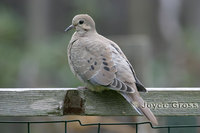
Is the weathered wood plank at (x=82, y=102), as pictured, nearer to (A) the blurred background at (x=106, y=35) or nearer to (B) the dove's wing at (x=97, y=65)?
(B) the dove's wing at (x=97, y=65)

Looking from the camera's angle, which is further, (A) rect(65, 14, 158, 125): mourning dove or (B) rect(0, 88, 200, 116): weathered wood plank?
(A) rect(65, 14, 158, 125): mourning dove

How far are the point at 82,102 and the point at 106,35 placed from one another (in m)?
9.91

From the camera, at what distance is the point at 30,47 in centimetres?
1086

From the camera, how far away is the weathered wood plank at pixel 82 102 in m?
3.80

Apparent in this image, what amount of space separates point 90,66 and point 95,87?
31 cm

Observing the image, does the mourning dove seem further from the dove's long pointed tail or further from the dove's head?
the dove's head

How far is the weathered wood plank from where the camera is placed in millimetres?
3805

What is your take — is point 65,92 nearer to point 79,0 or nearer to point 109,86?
point 109,86

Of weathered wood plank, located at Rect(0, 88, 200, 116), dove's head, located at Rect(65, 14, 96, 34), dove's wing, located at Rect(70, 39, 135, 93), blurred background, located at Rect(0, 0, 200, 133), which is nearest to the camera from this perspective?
weathered wood plank, located at Rect(0, 88, 200, 116)

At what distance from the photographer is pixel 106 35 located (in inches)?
542

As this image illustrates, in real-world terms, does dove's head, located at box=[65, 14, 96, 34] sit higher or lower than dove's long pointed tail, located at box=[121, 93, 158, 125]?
higher

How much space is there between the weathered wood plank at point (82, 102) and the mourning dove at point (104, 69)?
0.31 feet

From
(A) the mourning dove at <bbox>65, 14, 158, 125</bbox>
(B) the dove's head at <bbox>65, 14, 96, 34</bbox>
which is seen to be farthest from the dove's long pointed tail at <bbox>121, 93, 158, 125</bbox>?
(B) the dove's head at <bbox>65, 14, 96, 34</bbox>

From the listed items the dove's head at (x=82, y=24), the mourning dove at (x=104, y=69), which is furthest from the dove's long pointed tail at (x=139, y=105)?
the dove's head at (x=82, y=24)
